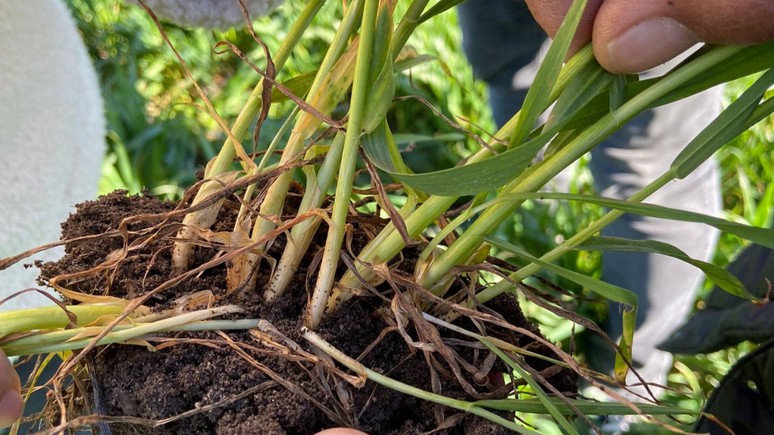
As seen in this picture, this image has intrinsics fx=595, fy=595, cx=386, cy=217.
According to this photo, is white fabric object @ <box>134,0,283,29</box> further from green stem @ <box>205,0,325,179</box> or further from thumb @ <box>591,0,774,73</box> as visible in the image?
thumb @ <box>591,0,774,73</box>

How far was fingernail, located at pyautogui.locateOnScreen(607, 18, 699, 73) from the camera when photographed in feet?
1.06

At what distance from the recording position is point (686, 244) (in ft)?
4.14

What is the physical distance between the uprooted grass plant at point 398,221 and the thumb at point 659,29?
0.05ft

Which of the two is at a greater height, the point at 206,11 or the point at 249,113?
the point at 206,11

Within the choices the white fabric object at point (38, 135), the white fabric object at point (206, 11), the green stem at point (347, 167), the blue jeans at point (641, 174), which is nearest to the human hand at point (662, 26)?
the green stem at point (347, 167)

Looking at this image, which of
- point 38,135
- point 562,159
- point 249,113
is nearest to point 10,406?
point 249,113

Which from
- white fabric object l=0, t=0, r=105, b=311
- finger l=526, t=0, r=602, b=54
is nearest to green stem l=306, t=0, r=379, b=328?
finger l=526, t=0, r=602, b=54

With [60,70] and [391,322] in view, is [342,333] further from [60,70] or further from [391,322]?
[60,70]

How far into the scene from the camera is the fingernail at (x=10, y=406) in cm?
36

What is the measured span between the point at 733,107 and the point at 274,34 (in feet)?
6.23

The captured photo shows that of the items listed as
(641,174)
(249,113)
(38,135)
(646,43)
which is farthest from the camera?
(641,174)

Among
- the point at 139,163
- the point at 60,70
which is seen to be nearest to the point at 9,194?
the point at 60,70

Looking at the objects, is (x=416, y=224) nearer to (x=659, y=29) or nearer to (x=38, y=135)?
(x=659, y=29)

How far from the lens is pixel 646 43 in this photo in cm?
33
